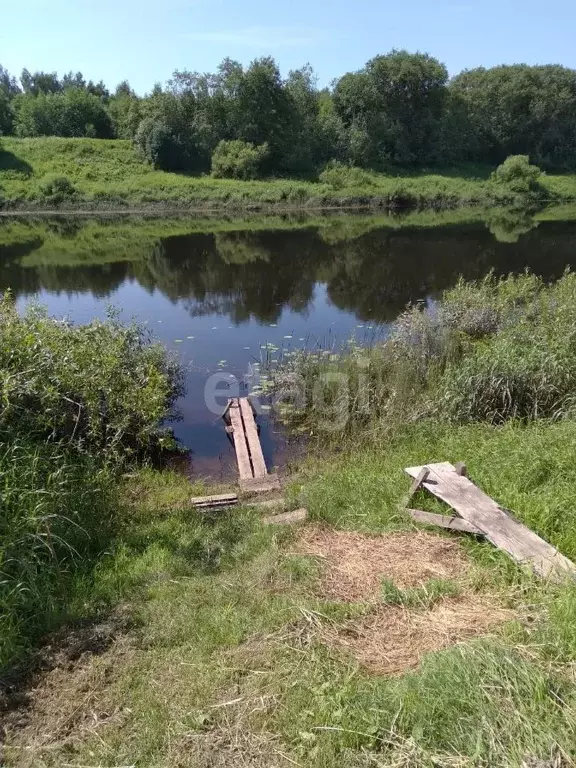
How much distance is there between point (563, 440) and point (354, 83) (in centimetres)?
5879

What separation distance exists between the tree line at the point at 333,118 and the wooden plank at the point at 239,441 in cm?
4347

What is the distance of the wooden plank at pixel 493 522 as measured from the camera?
161 inches

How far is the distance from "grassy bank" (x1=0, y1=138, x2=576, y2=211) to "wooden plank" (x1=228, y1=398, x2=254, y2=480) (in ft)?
124

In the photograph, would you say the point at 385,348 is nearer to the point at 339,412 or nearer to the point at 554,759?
the point at 339,412

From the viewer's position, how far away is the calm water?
1363 cm

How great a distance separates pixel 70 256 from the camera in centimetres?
2647

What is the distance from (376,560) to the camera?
4566 millimetres

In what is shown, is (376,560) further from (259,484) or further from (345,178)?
(345,178)

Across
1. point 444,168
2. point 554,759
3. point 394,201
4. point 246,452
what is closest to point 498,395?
point 246,452

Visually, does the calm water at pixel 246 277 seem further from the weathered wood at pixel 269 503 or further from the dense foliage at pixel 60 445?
the weathered wood at pixel 269 503

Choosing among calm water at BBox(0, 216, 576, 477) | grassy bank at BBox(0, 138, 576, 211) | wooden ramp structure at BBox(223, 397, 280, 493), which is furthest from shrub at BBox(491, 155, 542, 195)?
wooden ramp structure at BBox(223, 397, 280, 493)

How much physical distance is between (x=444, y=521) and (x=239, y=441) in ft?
14.8

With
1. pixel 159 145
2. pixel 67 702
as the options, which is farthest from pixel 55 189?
pixel 67 702

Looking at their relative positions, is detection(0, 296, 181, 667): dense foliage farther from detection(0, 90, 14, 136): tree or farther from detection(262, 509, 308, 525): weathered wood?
detection(0, 90, 14, 136): tree
